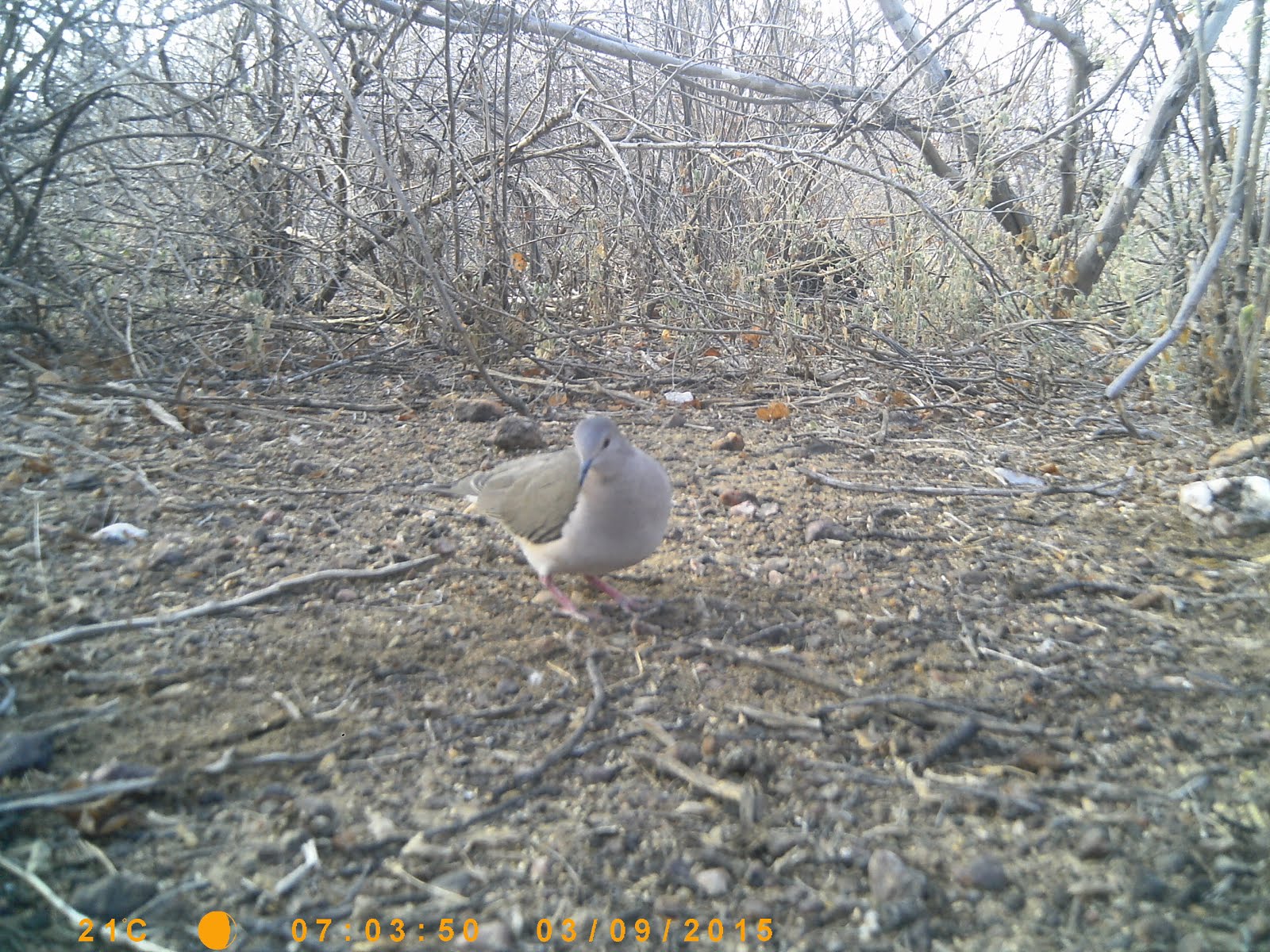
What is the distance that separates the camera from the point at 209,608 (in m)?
2.69

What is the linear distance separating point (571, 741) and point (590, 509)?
76cm

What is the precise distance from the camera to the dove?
267cm

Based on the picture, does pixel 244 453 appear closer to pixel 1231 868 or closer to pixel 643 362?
pixel 643 362

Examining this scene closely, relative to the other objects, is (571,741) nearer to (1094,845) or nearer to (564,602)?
(564,602)

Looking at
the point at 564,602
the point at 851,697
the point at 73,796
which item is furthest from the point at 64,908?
the point at 851,697

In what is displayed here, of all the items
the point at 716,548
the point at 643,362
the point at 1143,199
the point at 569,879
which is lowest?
the point at 569,879

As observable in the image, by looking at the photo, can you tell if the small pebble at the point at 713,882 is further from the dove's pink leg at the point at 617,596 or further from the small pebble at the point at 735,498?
the small pebble at the point at 735,498

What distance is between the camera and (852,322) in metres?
5.47

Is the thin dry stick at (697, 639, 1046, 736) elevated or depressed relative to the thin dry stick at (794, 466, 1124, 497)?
depressed

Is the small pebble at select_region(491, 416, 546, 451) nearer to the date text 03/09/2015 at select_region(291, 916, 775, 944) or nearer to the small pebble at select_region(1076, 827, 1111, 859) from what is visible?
the date text 03/09/2015 at select_region(291, 916, 775, 944)

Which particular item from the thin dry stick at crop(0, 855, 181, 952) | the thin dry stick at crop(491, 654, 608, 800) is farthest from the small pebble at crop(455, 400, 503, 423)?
the thin dry stick at crop(0, 855, 181, 952)

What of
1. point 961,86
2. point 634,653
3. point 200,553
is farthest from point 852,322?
point 200,553

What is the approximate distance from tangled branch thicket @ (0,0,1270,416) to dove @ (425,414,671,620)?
2277 mm

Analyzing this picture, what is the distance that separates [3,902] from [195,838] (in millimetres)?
332
